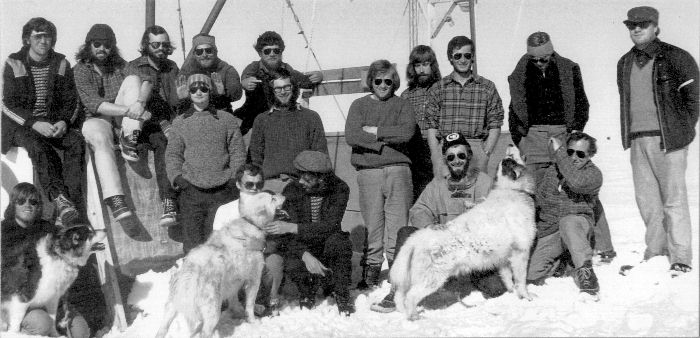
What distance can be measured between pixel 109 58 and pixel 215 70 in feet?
3.23

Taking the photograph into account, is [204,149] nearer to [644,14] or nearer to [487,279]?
[487,279]

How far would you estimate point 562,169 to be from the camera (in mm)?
5488

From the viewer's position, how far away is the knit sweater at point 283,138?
6.01 m

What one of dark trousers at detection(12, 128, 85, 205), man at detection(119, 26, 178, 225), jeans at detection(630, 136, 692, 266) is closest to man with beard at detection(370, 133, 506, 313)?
jeans at detection(630, 136, 692, 266)

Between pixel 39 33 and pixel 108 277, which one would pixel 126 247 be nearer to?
A: pixel 108 277

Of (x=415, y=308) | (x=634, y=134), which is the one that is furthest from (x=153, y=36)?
(x=634, y=134)

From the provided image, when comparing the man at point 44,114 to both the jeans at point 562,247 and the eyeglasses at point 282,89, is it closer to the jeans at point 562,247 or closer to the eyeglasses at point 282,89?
the eyeglasses at point 282,89

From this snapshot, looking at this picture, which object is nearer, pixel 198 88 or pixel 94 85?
pixel 198 88

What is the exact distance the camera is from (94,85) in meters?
6.29

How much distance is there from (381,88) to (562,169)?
170 cm

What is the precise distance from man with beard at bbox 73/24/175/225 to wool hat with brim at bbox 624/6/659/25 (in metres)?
4.28

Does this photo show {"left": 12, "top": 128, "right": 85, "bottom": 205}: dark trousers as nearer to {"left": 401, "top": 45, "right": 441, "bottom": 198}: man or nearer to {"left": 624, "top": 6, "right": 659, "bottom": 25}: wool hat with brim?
{"left": 401, "top": 45, "right": 441, "bottom": 198}: man

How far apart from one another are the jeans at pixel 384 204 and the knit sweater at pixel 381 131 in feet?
0.31

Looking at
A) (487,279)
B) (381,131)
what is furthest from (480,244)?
(381,131)
